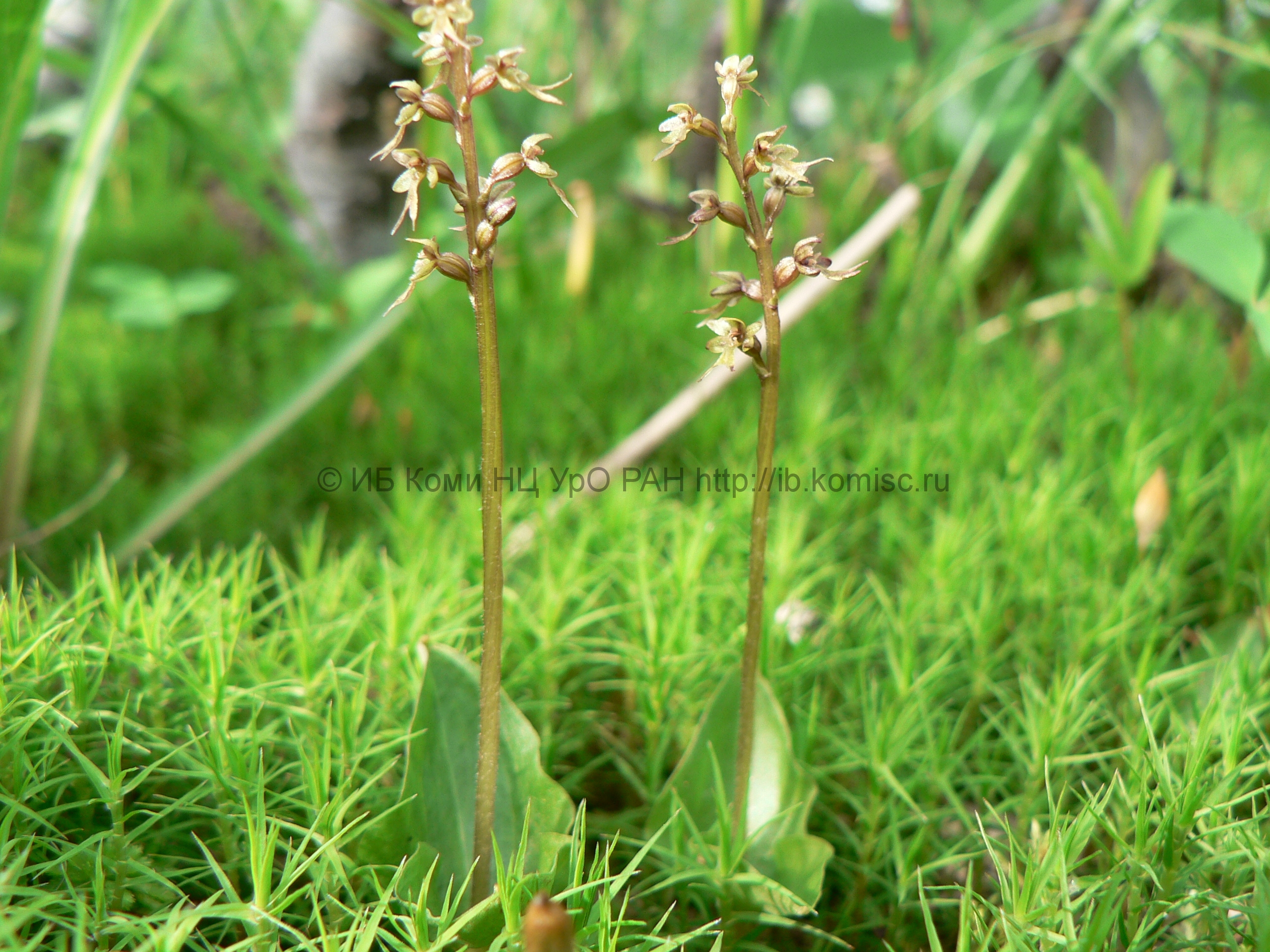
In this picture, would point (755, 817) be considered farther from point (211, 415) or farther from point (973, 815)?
point (211, 415)

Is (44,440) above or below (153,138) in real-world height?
below

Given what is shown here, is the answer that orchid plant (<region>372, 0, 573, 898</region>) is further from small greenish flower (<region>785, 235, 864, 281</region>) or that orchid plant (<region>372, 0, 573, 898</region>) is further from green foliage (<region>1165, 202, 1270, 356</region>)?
green foliage (<region>1165, 202, 1270, 356</region>)

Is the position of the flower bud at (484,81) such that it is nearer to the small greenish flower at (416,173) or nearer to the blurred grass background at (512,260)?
the small greenish flower at (416,173)

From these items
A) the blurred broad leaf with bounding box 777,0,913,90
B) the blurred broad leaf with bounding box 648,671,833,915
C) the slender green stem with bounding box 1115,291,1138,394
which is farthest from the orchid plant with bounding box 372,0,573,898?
the blurred broad leaf with bounding box 777,0,913,90

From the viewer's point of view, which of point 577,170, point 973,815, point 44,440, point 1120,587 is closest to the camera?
point 973,815

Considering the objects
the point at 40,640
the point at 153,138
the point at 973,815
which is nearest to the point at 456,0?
the point at 40,640

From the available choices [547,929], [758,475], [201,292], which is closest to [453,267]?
[758,475]

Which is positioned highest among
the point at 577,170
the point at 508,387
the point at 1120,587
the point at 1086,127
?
the point at 1086,127
